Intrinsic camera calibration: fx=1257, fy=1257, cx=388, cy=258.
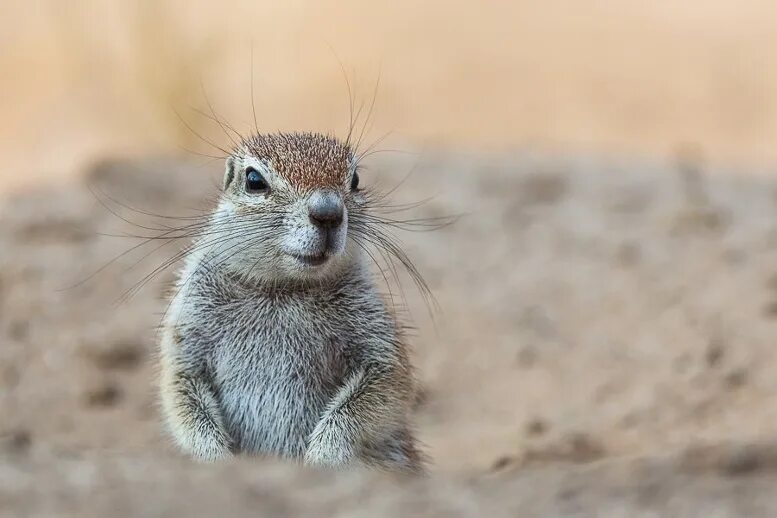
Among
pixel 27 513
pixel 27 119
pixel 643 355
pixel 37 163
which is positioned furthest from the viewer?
pixel 27 119

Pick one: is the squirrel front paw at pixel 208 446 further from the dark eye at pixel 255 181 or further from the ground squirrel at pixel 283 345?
the dark eye at pixel 255 181

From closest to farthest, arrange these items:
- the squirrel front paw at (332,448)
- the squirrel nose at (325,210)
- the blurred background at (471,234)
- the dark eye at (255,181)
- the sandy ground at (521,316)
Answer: the blurred background at (471,234), the squirrel nose at (325,210), the squirrel front paw at (332,448), the dark eye at (255,181), the sandy ground at (521,316)

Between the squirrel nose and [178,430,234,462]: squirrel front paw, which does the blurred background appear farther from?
the squirrel nose

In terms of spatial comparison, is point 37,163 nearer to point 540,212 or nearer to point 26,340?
point 26,340

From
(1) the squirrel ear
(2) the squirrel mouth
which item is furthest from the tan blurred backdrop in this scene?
(2) the squirrel mouth

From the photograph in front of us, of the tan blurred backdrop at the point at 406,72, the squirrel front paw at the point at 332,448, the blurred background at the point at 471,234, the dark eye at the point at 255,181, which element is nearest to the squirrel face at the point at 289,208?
the dark eye at the point at 255,181

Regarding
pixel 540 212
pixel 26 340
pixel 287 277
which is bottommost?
pixel 26 340

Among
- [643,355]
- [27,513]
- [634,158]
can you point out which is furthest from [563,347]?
[27,513]
